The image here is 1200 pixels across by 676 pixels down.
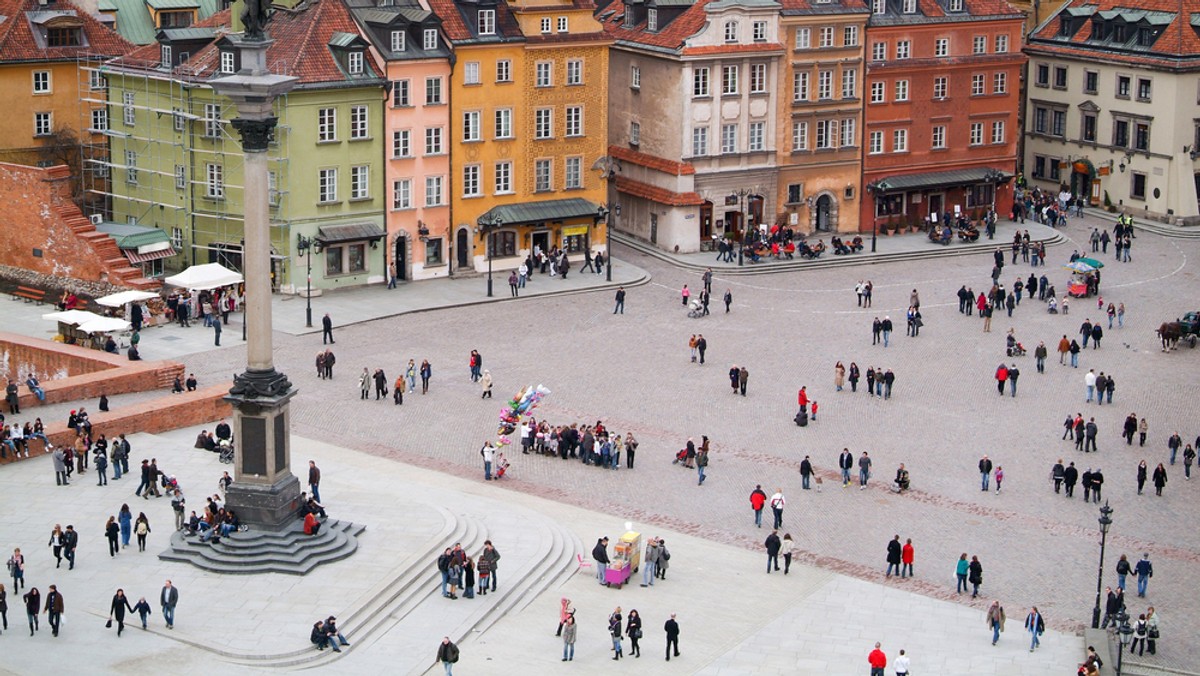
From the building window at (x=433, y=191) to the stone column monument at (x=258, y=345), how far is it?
37316 millimetres

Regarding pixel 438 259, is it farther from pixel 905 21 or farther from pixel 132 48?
pixel 905 21

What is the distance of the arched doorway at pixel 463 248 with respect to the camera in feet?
316

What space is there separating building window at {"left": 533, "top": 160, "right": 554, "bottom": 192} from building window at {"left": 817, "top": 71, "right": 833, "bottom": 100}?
15.0 meters

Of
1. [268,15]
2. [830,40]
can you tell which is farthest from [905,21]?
[268,15]

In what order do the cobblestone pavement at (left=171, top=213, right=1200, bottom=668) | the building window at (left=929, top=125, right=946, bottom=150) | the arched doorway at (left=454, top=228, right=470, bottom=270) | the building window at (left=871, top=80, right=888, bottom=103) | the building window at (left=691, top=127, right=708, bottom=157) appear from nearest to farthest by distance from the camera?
the cobblestone pavement at (left=171, top=213, right=1200, bottom=668)
the arched doorway at (left=454, top=228, right=470, bottom=270)
the building window at (left=691, top=127, right=708, bottom=157)
the building window at (left=871, top=80, right=888, bottom=103)
the building window at (left=929, top=125, right=946, bottom=150)

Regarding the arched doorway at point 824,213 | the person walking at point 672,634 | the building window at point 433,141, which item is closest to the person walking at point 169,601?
the person walking at point 672,634

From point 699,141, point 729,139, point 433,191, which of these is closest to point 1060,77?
point 729,139

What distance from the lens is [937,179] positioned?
108m

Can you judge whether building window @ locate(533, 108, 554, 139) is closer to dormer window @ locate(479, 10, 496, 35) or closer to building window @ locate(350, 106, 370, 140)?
dormer window @ locate(479, 10, 496, 35)

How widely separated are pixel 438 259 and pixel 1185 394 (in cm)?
3407

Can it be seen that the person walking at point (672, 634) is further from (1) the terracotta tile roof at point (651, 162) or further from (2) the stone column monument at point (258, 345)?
(1) the terracotta tile roof at point (651, 162)

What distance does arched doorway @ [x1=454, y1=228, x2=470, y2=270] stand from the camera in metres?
96.3

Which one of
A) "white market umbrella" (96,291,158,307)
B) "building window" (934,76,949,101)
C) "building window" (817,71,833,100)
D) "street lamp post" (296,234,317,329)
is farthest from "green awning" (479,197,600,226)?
"building window" (934,76,949,101)

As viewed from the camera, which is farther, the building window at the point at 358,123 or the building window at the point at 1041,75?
the building window at the point at 1041,75
